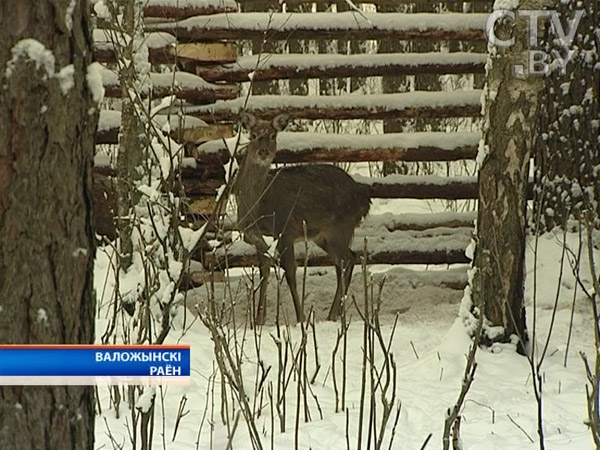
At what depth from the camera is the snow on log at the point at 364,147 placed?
8852 mm

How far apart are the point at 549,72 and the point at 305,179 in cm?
207

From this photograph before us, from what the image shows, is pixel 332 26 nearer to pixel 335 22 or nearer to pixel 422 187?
pixel 335 22

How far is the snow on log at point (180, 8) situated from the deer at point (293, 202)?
4.23 feet

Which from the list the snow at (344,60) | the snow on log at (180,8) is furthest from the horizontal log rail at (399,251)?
the snow on log at (180,8)

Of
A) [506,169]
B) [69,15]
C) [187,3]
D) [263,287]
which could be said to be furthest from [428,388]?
[187,3]

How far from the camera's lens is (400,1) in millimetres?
9539

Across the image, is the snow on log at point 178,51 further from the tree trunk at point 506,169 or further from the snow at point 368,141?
the tree trunk at point 506,169

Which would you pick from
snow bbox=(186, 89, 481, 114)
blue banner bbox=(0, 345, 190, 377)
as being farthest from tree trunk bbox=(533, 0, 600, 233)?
blue banner bbox=(0, 345, 190, 377)

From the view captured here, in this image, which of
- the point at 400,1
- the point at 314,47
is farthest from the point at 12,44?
the point at 314,47

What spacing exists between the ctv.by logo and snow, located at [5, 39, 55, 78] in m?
3.88

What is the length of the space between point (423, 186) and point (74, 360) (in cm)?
674

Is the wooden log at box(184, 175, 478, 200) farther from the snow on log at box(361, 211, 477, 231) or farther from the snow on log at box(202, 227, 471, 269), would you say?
the snow on log at box(202, 227, 471, 269)

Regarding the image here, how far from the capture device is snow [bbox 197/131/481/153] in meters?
8.84

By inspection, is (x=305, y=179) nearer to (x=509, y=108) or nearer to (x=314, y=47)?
(x=509, y=108)
